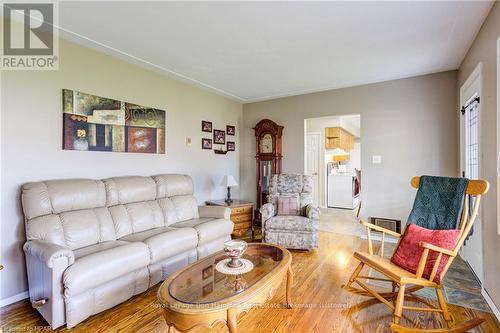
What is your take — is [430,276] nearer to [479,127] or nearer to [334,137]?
[479,127]

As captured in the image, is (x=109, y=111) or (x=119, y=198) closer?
(x=119, y=198)

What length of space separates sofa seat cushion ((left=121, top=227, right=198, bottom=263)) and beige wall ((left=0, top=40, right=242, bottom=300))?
2.96ft

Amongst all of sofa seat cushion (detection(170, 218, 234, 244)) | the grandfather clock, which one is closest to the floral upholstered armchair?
sofa seat cushion (detection(170, 218, 234, 244))

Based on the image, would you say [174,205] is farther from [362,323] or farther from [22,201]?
[362,323]

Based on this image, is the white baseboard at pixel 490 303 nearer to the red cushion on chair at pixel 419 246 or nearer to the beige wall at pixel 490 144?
the beige wall at pixel 490 144

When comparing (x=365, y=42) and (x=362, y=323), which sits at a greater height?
(x=365, y=42)

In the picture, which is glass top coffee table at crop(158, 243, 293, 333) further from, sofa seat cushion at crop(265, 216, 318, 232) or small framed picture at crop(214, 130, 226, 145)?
small framed picture at crop(214, 130, 226, 145)

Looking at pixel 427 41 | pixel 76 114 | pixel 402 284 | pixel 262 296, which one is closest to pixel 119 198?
pixel 76 114

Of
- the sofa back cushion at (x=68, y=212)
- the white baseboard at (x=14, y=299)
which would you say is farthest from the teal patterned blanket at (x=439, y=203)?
the white baseboard at (x=14, y=299)

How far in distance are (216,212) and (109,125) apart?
172 cm

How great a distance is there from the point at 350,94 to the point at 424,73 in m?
1.04

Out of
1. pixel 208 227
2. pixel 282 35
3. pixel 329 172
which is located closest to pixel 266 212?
pixel 208 227

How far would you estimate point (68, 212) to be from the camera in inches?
94.0

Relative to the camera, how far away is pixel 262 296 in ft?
5.56
